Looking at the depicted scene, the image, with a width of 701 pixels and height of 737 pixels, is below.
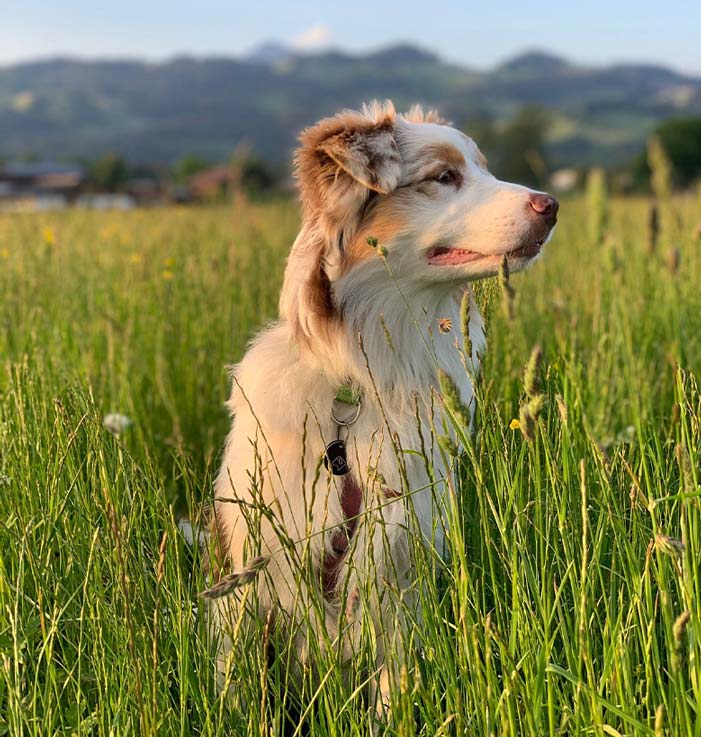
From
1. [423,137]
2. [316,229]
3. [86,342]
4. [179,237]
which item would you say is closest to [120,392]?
[86,342]

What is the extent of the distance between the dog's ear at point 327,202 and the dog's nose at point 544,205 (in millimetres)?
417

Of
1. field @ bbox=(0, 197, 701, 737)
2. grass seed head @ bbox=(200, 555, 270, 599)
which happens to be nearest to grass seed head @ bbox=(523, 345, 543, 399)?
field @ bbox=(0, 197, 701, 737)

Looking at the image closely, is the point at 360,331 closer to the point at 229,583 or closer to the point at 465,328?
the point at 465,328

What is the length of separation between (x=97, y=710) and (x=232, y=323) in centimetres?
291

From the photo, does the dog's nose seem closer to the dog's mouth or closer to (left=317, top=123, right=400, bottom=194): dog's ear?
the dog's mouth

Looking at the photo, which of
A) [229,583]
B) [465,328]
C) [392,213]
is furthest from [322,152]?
[229,583]

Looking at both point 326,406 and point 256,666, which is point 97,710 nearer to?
point 256,666

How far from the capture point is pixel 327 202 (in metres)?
2.49

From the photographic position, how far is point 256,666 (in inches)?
69.4

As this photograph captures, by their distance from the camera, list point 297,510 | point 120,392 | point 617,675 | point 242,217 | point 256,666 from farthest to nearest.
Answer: point 242,217 → point 120,392 → point 297,510 → point 256,666 → point 617,675

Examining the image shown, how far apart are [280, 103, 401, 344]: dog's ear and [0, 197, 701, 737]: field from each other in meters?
0.51

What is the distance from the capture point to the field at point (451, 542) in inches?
59.4

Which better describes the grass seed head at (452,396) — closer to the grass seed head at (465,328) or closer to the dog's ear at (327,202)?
the grass seed head at (465,328)

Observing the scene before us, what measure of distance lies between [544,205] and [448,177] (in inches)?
15.0
